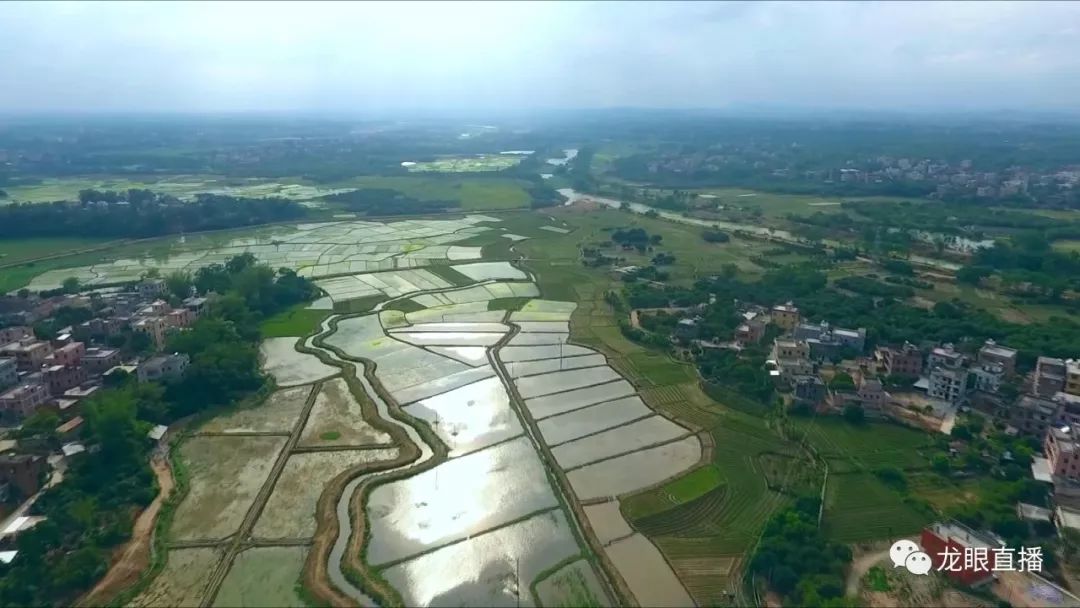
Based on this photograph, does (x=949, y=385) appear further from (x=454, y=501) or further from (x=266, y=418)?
(x=266, y=418)

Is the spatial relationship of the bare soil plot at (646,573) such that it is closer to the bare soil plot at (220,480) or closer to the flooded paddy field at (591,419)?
the flooded paddy field at (591,419)

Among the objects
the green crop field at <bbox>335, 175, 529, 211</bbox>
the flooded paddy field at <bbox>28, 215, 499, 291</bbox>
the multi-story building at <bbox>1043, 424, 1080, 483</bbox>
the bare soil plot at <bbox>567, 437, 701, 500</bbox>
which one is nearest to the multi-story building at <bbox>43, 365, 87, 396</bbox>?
the flooded paddy field at <bbox>28, 215, 499, 291</bbox>

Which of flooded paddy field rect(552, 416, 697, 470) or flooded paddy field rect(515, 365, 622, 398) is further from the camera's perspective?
flooded paddy field rect(515, 365, 622, 398)

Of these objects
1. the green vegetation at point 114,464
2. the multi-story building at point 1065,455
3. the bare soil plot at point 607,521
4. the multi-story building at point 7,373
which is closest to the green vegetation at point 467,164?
the green vegetation at point 114,464

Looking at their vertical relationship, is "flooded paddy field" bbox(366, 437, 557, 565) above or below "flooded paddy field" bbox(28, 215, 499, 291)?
above

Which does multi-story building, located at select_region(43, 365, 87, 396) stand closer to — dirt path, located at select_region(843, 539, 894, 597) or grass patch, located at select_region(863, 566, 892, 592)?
dirt path, located at select_region(843, 539, 894, 597)

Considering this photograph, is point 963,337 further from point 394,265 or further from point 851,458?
point 394,265

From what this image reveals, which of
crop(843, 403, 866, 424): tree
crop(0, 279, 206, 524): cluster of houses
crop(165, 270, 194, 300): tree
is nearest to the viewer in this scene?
crop(0, 279, 206, 524): cluster of houses
